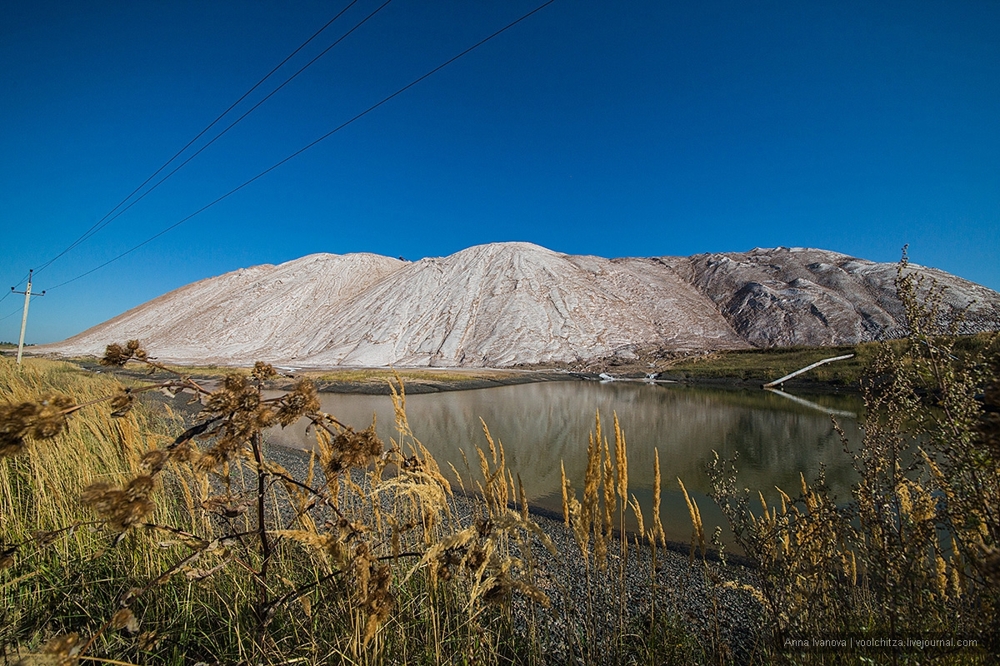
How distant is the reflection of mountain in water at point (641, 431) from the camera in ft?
32.2

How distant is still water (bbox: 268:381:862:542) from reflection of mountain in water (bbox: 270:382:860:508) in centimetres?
4

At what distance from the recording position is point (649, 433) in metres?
13.8

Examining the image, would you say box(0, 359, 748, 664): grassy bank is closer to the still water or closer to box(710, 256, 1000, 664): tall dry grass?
box(710, 256, 1000, 664): tall dry grass

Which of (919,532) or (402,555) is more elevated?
(402,555)

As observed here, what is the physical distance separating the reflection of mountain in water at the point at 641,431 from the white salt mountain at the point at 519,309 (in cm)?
1899

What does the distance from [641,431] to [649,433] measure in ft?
0.91

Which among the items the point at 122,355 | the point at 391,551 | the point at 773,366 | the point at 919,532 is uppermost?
the point at 122,355

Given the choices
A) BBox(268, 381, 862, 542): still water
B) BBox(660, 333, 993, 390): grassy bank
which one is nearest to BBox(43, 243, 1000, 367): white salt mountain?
BBox(660, 333, 993, 390): grassy bank

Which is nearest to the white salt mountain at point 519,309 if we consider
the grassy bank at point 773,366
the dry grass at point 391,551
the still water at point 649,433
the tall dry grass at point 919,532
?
the grassy bank at point 773,366

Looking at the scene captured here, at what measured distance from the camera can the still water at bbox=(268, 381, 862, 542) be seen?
9.05 meters

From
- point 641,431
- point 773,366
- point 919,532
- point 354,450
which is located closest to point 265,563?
point 354,450

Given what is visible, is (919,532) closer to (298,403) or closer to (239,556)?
(298,403)

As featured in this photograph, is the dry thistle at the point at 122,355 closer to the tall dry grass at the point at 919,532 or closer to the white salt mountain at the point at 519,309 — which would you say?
the tall dry grass at the point at 919,532

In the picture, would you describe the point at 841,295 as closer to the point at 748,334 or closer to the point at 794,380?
the point at 748,334
